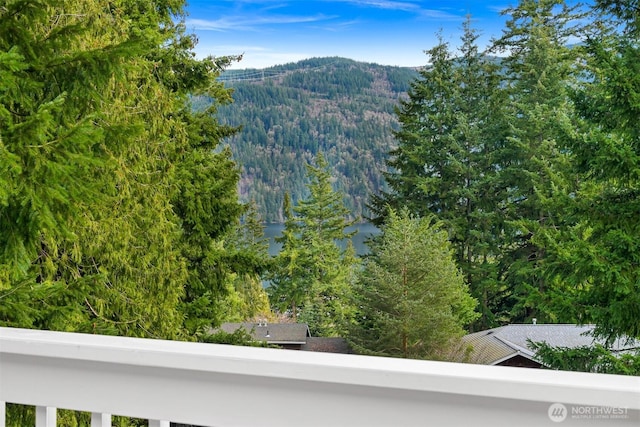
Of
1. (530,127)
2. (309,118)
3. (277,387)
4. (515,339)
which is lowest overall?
(515,339)

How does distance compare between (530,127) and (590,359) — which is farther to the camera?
(530,127)

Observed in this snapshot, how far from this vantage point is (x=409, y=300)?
12742 mm

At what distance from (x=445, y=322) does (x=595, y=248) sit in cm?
636

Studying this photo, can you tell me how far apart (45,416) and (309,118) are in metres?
28.1

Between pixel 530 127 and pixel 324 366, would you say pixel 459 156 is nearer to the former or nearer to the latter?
pixel 530 127

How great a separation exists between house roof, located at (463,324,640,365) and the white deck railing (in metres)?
12.6

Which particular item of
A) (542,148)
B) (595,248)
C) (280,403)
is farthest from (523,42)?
(280,403)

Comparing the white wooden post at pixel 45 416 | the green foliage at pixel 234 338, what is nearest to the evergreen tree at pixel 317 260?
the green foliage at pixel 234 338

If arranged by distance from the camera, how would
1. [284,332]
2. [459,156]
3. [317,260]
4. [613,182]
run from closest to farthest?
[613,182] < [284,332] < [459,156] < [317,260]

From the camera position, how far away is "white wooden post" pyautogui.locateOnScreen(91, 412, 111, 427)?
67cm

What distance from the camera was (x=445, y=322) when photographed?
12.9m

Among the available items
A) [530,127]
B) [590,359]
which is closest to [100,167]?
[590,359]

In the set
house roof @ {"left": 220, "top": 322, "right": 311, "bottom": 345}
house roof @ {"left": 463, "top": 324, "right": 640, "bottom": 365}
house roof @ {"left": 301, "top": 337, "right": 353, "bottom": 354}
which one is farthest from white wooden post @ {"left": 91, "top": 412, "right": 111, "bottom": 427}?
house roof @ {"left": 301, "top": 337, "right": 353, "bottom": 354}

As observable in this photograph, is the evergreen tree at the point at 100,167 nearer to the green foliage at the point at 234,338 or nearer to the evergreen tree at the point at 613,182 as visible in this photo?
the green foliage at the point at 234,338
